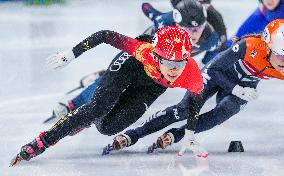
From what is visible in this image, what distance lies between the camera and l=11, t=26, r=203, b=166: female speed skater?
5559mm

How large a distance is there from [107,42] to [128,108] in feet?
2.27

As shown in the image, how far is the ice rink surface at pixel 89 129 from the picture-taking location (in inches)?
227

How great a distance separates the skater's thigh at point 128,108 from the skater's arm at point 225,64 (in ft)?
1.41

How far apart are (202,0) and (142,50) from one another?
7.61 ft

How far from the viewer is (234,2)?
1473 centimetres

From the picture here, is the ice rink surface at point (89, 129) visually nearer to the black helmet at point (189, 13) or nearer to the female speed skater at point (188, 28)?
the female speed skater at point (188, 28)

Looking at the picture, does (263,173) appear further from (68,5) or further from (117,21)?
(68,5)

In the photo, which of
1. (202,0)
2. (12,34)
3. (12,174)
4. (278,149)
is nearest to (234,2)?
(12,34)

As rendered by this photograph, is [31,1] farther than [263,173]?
Yes

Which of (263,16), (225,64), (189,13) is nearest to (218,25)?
(263,16)

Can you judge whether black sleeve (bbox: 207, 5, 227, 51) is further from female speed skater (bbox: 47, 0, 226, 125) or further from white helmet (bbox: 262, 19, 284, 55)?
white helmet (bbox: 262, 19, 284, 55)

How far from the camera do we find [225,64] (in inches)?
242

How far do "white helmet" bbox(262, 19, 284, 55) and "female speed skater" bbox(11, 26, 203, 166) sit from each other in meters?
0.60

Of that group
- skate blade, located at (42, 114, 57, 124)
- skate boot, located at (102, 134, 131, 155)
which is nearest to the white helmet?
skate boot, located at (102, 134, 131, 155)
